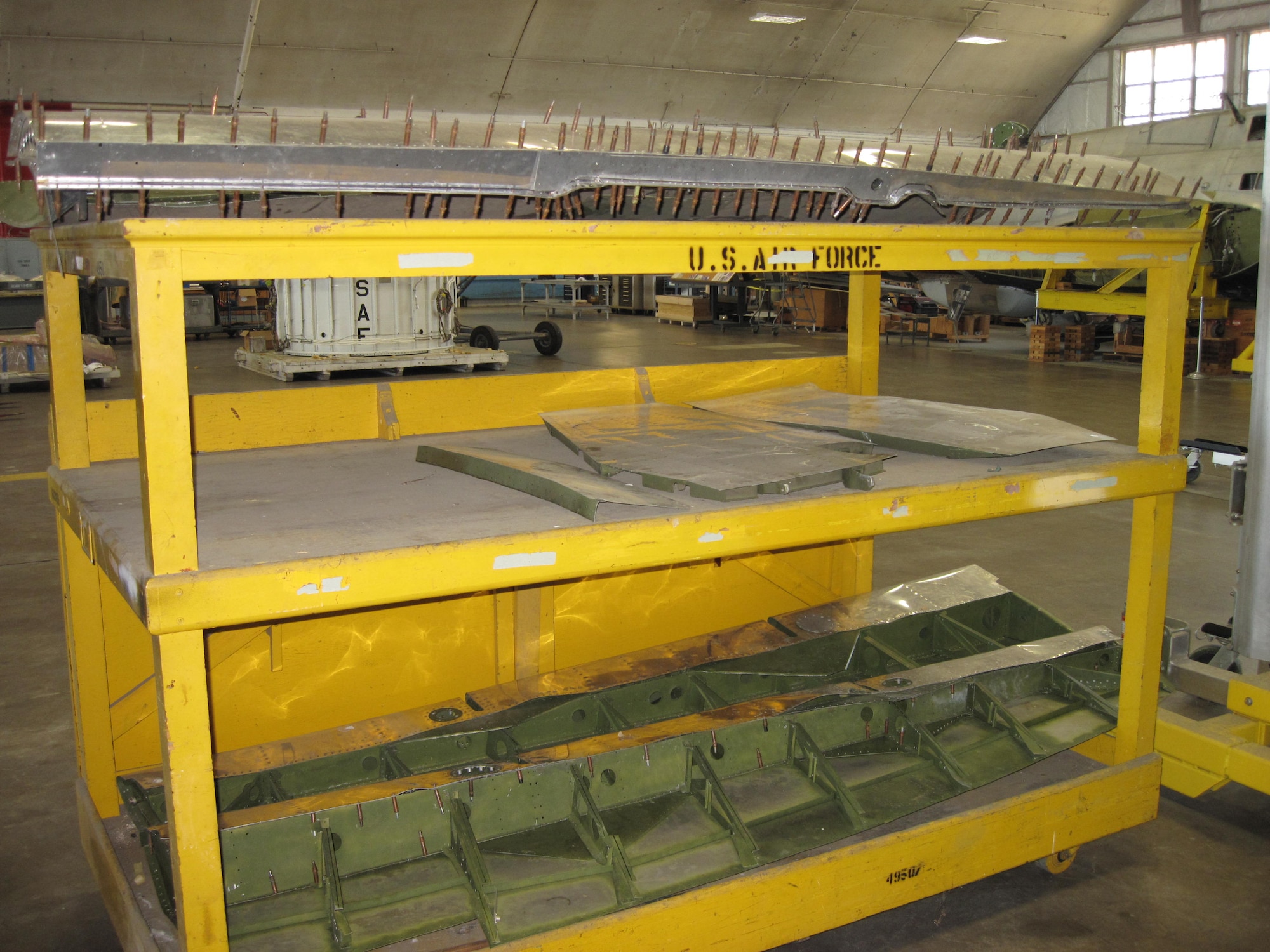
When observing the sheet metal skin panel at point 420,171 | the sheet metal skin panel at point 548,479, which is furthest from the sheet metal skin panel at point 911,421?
the sheet metal skin panel at point 548,479

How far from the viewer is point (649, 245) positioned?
6.79 feet

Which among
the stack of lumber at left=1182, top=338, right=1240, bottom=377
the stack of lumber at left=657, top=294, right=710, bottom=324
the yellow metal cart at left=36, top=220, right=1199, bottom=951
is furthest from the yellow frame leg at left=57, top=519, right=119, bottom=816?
the stack of lumber at left=657, top=294, right=710, bottom=324

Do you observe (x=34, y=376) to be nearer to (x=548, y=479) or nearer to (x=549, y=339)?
(x=549, y=339)

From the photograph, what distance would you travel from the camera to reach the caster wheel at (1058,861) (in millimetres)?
2885

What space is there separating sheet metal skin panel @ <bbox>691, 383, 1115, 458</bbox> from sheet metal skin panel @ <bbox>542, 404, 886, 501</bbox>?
0.15 meters

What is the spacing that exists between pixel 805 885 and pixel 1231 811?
5.96ft

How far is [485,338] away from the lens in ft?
41.5

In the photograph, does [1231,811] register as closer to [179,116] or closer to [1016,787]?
[1016,787]

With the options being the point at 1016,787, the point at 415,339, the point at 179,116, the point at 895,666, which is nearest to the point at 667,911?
the point at 1016,787

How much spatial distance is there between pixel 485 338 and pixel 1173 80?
18262 mm

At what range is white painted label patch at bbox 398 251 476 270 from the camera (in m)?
1.82

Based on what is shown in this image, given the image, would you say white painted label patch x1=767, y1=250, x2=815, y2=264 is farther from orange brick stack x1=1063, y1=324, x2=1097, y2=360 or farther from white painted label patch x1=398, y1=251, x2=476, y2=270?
orange brick stack x1=1063, y1=324, x2=1097, y2=360

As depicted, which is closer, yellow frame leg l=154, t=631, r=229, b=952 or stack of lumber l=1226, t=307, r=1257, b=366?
yellow frame leg l=154, t=631, r=229, b=952

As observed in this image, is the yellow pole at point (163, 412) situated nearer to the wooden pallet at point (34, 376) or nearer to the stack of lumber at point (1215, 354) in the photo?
the wooden pallet at point (34, 376)
